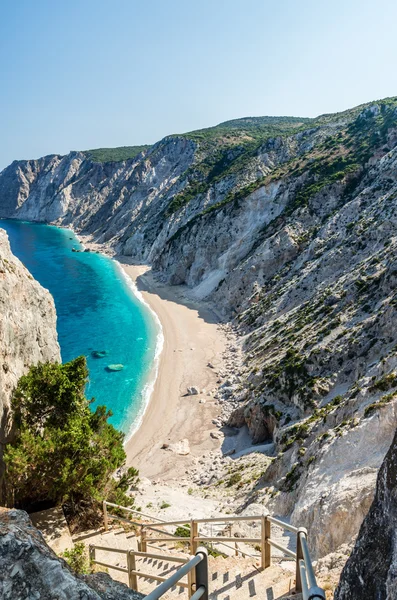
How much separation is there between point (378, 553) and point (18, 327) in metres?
18.3

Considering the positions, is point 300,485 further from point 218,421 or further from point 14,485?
point 218,421

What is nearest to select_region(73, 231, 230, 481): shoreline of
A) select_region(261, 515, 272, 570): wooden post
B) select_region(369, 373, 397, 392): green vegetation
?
select_region(369, 373, 397, 392): green vegetation

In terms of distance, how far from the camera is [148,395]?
129ft

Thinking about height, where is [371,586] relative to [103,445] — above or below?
above

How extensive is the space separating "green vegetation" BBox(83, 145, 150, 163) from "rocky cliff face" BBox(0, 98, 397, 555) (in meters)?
63.3

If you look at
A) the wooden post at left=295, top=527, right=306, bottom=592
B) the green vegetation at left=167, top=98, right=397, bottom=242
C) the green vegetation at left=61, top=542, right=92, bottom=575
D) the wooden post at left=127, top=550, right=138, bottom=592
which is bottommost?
the green vegetation at left=61, top=542, right=92, bottom=575

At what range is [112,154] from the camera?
18675 cm

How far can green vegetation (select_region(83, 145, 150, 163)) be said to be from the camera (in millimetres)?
176375

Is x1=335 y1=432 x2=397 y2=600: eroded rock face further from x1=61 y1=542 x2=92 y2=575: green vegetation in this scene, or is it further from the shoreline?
the shoreline

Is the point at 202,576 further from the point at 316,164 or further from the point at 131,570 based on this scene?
the point at 316,164

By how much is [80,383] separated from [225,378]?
79.1 ft

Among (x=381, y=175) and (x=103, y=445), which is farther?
(x=381, y=175)

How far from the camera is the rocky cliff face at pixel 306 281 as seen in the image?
17.4 m

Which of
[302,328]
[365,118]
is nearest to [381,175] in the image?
[302,328]
